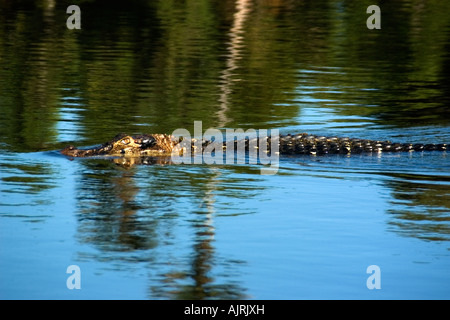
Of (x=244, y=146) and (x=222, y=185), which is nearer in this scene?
(x=222, y=185)

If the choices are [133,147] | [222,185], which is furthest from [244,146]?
[222,185]

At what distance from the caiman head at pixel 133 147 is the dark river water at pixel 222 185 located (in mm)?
343

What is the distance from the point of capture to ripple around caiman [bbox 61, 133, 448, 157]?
13773 millimetres

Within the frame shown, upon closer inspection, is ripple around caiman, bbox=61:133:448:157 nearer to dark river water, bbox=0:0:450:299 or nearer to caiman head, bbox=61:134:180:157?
caiman head, bbox=61:134:180:157

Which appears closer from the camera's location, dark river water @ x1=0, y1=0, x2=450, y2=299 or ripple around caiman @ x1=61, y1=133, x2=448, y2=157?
dark river water @ x1=0, y1=0, x2=450, y2=299

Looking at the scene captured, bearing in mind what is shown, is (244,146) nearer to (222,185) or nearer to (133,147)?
(133,147)

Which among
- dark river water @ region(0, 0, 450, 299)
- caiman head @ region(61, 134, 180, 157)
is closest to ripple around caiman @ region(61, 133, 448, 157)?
caiman head @ region(61, 134, 180, 157)

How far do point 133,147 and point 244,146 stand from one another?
5.41 ft

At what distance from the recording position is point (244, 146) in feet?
46.4

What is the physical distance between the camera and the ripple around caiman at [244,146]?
45.2ft

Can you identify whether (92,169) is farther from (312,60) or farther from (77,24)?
(77,24)

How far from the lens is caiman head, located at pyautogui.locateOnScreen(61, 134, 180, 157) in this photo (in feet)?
45.0

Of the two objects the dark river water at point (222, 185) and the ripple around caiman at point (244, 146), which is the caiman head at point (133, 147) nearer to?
the ripple around caiman at point (244, 146)

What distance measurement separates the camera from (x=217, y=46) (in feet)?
99.3
